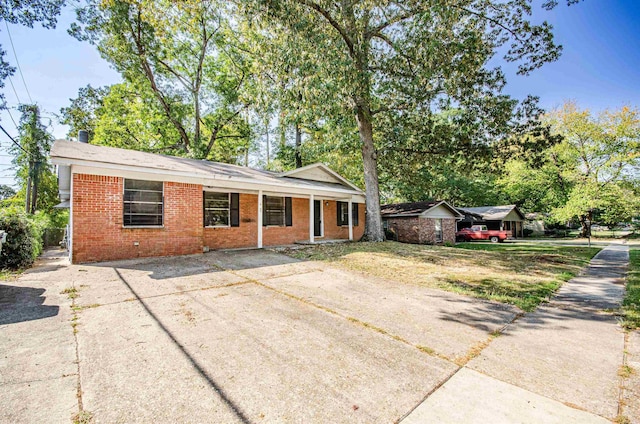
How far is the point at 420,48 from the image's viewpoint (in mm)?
10547

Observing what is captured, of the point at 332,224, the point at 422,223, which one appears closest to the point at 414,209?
the point at 422,223

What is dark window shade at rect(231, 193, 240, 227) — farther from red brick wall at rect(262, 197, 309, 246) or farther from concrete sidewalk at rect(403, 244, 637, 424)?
concrete sidewalk at rect(403, 244, 637, 424)

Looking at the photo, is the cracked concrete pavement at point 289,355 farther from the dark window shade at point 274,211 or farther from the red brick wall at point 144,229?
the dark window shade at point 274,211

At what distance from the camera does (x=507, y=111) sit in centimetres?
1280

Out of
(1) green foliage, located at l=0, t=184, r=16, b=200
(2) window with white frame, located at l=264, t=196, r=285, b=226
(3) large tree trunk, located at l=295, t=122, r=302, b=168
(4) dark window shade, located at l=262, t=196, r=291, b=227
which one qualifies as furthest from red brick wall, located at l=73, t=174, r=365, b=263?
(1) green foliage, located at l=0, t=184, r=16, b=200

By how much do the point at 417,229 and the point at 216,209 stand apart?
44.2 ft

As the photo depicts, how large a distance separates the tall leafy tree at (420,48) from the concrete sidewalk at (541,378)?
800cm

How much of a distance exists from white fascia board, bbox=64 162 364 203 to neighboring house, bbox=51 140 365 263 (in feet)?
0.07

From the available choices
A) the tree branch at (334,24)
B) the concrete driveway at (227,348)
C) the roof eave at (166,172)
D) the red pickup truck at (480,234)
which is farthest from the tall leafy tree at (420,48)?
the red pickup truck at (480,234)

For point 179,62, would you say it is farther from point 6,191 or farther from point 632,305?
point 6,191

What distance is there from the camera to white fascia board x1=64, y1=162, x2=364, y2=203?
756cm

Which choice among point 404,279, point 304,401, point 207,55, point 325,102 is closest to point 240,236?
point 325,102

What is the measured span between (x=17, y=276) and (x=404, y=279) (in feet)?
28.9

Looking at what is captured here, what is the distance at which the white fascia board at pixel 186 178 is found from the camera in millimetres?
7562
